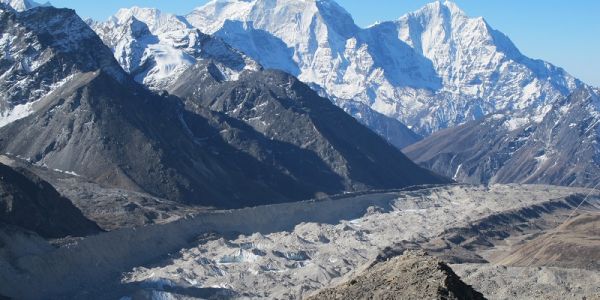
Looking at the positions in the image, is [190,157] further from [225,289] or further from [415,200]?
[225,289]

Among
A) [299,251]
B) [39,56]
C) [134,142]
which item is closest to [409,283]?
[299,251]

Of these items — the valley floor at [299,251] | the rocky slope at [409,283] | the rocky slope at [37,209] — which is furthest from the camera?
the rocky slope at [37,209]

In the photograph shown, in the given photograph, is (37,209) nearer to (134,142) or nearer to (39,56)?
(134,142)

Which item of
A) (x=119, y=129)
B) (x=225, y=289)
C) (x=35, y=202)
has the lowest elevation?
(x=225, y=289)

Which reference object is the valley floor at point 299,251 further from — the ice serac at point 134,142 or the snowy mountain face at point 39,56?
the snowy mountain face at point 39,56

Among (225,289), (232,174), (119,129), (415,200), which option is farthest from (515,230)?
(225,289)

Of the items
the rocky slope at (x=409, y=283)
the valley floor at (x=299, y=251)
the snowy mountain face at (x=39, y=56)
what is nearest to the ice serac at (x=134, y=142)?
the snowy mountain face at (x=39, y=56)
